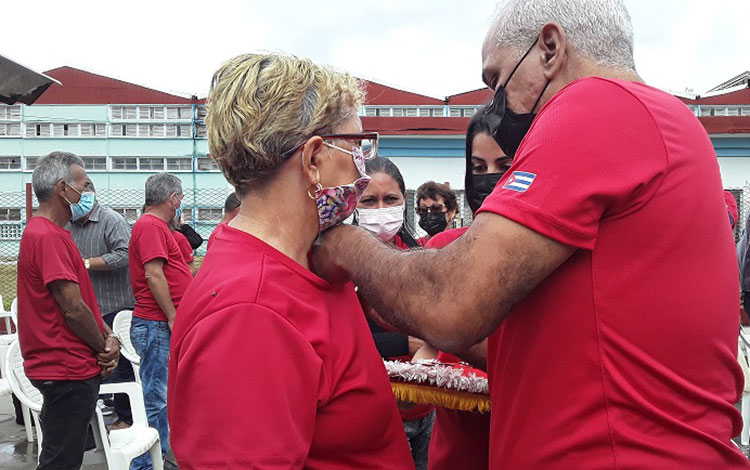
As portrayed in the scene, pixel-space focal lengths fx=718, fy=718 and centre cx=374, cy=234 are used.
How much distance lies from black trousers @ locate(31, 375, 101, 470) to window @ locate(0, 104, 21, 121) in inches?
1088

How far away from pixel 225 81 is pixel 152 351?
473cm

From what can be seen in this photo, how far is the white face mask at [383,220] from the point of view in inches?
138

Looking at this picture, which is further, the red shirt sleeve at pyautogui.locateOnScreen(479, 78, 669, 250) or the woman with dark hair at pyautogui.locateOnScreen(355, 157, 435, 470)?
the woman with dark hair at pyautogui.locateOnScreen(355, 157, 435, 470)

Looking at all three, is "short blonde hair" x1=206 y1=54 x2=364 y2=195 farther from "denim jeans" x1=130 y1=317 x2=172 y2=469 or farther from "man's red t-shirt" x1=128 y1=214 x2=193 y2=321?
"denim jeans" x1=130 y1=317 x2=172 y2=469

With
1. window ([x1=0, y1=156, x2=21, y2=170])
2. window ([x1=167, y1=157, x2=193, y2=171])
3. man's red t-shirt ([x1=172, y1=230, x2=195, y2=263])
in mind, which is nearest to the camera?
man's red t-shirt ([x1=172, y1=230, x2=195, y2=263])

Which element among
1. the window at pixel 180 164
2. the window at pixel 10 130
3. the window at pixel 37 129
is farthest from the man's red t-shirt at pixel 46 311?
the window at pixel 10 130

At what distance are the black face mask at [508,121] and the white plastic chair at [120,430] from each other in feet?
9.52

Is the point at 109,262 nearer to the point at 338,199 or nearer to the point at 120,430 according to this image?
the point at 120,430

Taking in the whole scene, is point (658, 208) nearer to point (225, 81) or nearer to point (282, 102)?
point (282, 102)

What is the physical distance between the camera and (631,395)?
138cm

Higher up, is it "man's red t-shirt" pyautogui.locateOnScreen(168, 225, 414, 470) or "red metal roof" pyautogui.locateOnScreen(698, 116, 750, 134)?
"red metal roof" pyautogui.locateOnScreen(698, 116, 750, 134)

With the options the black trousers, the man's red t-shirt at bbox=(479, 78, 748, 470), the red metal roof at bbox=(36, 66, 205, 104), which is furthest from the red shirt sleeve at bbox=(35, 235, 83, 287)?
the red metal roof at bbox=(36, 66, 205, 104)

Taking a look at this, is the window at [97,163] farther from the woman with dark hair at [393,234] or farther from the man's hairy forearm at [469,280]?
the man's hairy forearm at [469,280]

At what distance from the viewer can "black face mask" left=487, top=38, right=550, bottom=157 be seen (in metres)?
1.75
